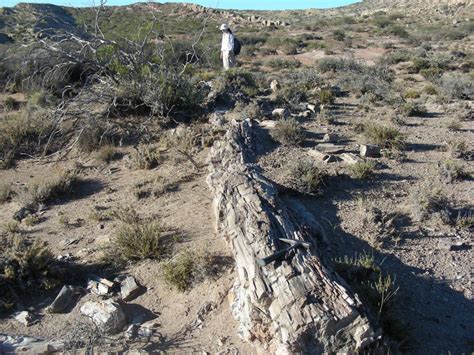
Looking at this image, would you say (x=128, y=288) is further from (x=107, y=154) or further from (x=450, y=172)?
(x=450, y=172)

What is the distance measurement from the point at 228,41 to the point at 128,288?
31.4 feet

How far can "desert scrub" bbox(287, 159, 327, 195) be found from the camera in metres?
6.65

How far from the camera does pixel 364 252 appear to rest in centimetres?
527

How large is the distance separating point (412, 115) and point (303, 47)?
19362 mm

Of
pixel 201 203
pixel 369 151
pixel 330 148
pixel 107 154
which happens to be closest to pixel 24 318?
pixel 201 203

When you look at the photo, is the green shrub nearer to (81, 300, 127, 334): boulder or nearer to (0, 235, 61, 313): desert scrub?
(81, 300, 127, 334): boulder

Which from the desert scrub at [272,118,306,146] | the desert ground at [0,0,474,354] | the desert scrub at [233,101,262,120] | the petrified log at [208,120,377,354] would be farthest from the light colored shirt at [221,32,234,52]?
the petrified log at [208,120,377,354]

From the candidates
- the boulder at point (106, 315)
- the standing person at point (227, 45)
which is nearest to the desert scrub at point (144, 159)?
the boulder at point (106, 315)

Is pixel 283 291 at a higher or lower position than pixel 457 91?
lower

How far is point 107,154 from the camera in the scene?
846 centimetres

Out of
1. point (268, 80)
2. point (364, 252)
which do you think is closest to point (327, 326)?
point (364, 252)

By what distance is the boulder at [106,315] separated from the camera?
4.25 m

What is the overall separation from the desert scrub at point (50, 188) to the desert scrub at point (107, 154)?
0.79 meters

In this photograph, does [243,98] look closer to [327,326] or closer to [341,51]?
[327,326]
